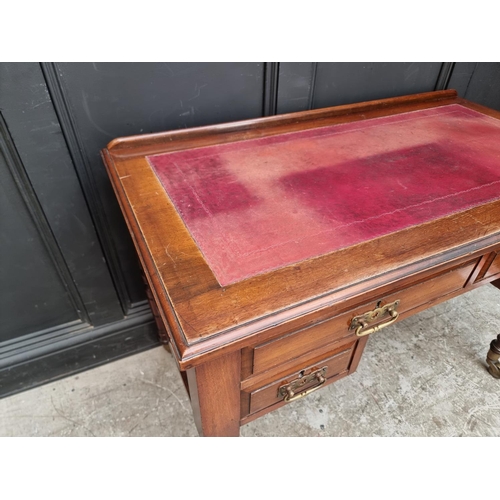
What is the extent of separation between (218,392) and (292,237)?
Result: 1.09 feet

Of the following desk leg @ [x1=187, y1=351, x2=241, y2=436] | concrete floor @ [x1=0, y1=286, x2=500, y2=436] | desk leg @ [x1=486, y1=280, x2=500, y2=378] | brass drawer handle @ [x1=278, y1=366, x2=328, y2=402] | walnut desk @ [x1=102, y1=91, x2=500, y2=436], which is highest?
walnut desk @ [x1=102, y1=91, x2=500, y2=436]

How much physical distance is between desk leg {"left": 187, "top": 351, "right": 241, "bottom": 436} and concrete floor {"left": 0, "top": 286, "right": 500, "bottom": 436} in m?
0.56

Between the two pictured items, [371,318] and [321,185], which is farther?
[321,185]

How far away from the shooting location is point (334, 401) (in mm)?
1336

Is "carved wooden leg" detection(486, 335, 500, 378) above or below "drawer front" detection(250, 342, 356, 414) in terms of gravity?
below

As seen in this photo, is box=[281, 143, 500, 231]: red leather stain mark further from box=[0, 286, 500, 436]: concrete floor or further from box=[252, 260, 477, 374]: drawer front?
box=[0, 286, 500, 436]: concrete floor

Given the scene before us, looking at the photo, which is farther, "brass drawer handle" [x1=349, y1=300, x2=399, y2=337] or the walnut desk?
"brass drawer handle" [x1=349, y1=300, x2=399, y2=337]

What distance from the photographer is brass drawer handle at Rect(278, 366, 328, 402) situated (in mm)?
818

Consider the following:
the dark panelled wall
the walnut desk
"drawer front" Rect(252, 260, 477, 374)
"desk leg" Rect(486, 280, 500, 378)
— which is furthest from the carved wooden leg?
the dark panelled wall

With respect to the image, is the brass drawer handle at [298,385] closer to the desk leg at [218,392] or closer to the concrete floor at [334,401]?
the desk leg at [218,392]

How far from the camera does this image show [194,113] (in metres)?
1.10

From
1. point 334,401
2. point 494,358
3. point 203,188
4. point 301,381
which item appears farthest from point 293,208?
point 494,358

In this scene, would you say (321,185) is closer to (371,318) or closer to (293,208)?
(293,208)

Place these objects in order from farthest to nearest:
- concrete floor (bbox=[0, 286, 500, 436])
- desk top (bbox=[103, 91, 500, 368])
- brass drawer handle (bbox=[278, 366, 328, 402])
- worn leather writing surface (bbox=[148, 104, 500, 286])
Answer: concrete floor (bbox=[0, 286, 500, 436]), brass drawer handle (bbox=[278, 366, 328, 402]), worn leather writing surface (bbox=[148, 104, 500, 286]), desk top (bbox=[103, 91, 500, 368])
